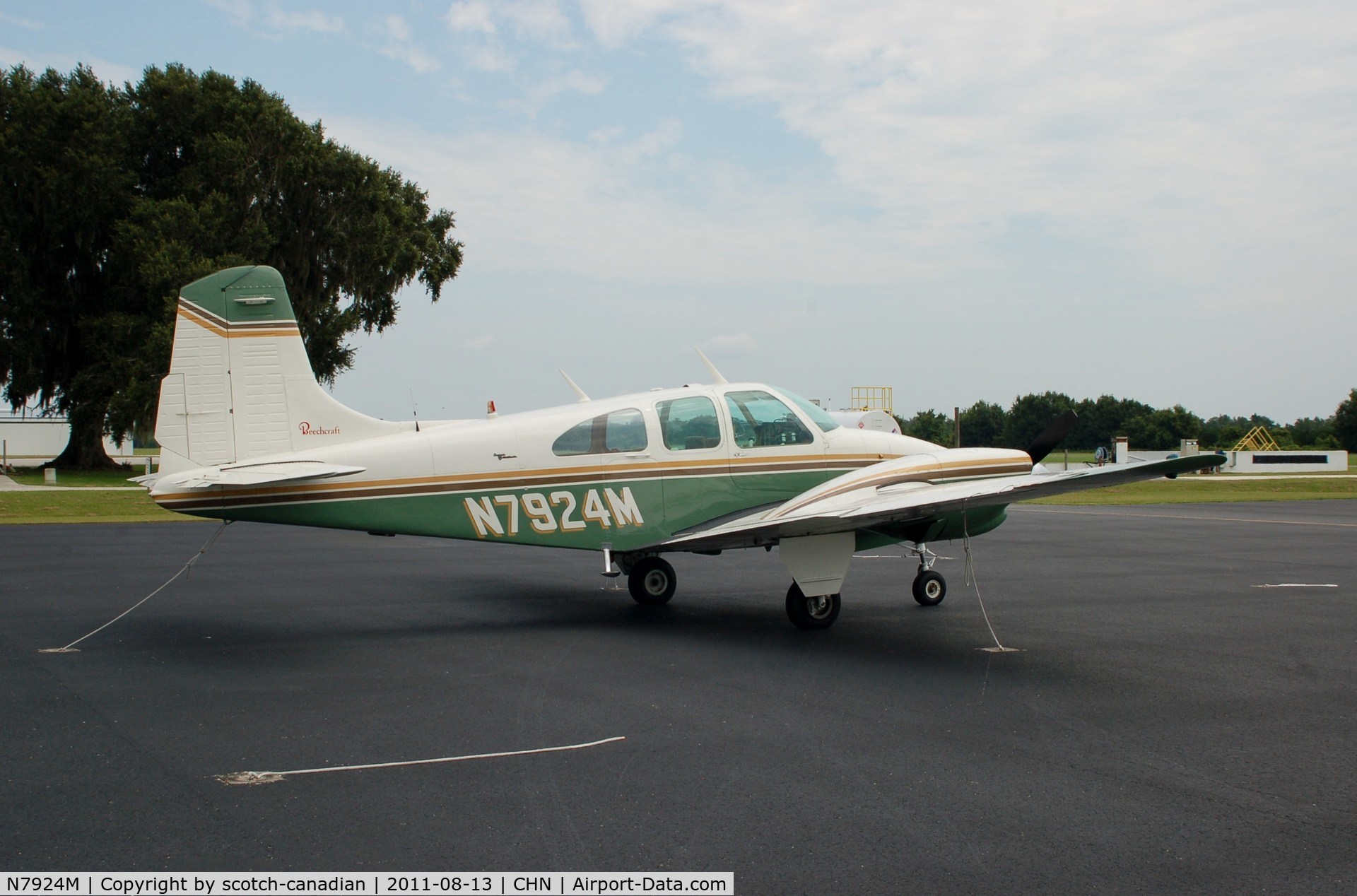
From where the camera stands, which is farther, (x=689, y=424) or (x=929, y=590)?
(x=929, y=590)

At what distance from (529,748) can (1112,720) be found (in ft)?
12.5

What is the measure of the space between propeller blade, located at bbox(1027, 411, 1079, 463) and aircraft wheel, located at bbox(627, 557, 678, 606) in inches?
175

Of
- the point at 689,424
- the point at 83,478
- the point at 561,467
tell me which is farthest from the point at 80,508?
the point at 689,424

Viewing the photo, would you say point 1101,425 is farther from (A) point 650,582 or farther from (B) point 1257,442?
(A) point 650,582

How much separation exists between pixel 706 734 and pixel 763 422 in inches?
197

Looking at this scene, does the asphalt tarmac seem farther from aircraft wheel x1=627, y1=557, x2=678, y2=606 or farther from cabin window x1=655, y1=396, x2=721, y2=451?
cabin window x1=655, y1=396, x2=721, y2=451

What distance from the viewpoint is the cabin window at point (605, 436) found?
33.2ft

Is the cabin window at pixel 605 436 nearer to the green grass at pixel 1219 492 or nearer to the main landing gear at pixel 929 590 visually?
the main landing gear at pixel 929 590

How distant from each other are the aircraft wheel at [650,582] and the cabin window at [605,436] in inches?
70.9

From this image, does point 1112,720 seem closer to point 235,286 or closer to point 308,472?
point 308,472

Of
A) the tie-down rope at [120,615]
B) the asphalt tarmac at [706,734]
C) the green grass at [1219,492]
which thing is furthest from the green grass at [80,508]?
the green grass at [1219,492]

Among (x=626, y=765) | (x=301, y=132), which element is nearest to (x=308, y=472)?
(x=626, y=765)

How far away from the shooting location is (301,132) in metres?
41.9

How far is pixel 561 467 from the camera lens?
10062mm
